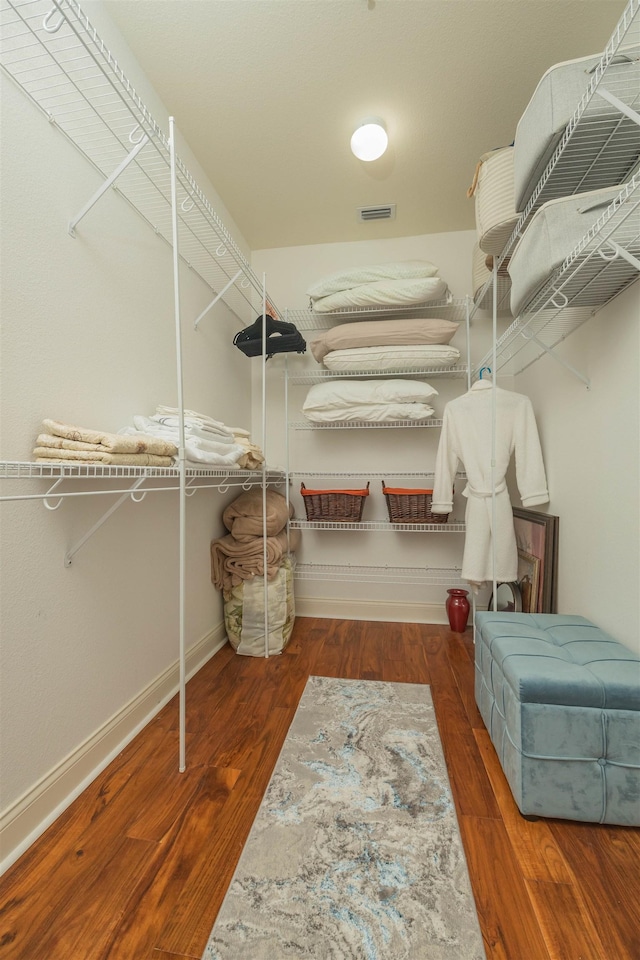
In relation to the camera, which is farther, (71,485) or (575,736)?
(71,485)

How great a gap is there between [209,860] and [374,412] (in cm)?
193

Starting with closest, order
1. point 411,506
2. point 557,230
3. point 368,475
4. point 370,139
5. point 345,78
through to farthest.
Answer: point 557,230
point 345,78
point 370,139
point 411,506
point 368,475

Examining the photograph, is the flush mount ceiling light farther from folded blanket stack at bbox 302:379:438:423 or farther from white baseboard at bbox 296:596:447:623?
white baseboard at bbox 296:596:447:623

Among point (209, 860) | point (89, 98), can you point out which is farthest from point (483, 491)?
point (89, 98)

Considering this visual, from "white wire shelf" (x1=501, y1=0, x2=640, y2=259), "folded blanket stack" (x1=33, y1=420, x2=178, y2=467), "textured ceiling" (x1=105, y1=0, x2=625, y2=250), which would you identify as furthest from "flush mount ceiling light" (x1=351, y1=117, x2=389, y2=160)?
"folded blanket stack" (x1=33, y1=420, x2=178, y2=467)

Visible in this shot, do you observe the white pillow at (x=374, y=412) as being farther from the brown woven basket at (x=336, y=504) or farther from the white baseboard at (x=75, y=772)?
the white baseboard at (x=75, y=772)

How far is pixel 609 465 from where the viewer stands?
147 centimetres

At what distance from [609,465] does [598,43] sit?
1.51 meters

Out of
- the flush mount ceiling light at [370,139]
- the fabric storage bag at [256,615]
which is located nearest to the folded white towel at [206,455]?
the fabric storage bag at [256,615]

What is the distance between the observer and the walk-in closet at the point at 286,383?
1036 mm

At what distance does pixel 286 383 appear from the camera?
8.35ft

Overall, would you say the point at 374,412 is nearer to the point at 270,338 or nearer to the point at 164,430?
the point at 270,338

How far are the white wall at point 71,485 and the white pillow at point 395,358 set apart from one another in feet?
3.23

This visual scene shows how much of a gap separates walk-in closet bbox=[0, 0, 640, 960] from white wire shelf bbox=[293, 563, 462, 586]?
0.06ft
